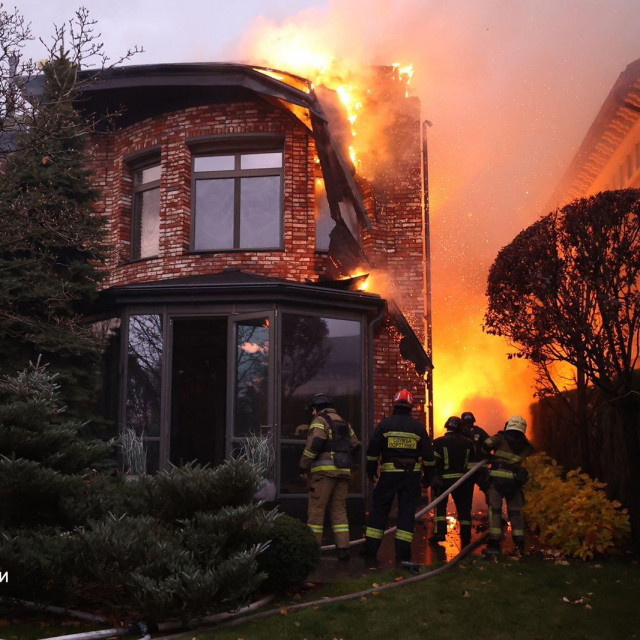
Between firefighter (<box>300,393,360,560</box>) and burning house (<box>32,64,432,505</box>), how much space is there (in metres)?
2.17

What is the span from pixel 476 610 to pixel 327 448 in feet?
9.83

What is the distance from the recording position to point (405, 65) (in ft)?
47.9

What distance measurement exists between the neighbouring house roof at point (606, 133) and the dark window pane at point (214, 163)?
25.0ft

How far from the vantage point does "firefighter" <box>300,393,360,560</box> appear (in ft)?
28.8

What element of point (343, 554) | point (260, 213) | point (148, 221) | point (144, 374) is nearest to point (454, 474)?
point (343, 554)

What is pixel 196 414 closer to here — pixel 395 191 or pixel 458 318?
pixel 395 191

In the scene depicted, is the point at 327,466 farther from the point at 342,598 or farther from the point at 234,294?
the point at 234,294

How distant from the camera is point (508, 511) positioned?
894 cm

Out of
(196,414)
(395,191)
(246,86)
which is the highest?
(246,86)

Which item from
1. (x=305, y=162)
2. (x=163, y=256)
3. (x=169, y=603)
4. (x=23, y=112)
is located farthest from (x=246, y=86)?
(x=169, y=603)

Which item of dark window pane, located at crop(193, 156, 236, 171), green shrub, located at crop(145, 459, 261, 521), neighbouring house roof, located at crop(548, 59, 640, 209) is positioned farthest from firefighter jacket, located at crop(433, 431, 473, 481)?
neighbouring house roof, located at crop(548, 59, 640, 209)

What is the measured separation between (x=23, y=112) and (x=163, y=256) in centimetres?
460

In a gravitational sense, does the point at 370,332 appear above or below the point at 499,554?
above

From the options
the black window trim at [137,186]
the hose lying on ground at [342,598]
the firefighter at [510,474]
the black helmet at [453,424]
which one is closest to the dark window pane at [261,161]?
the black window trim at [137,186]
